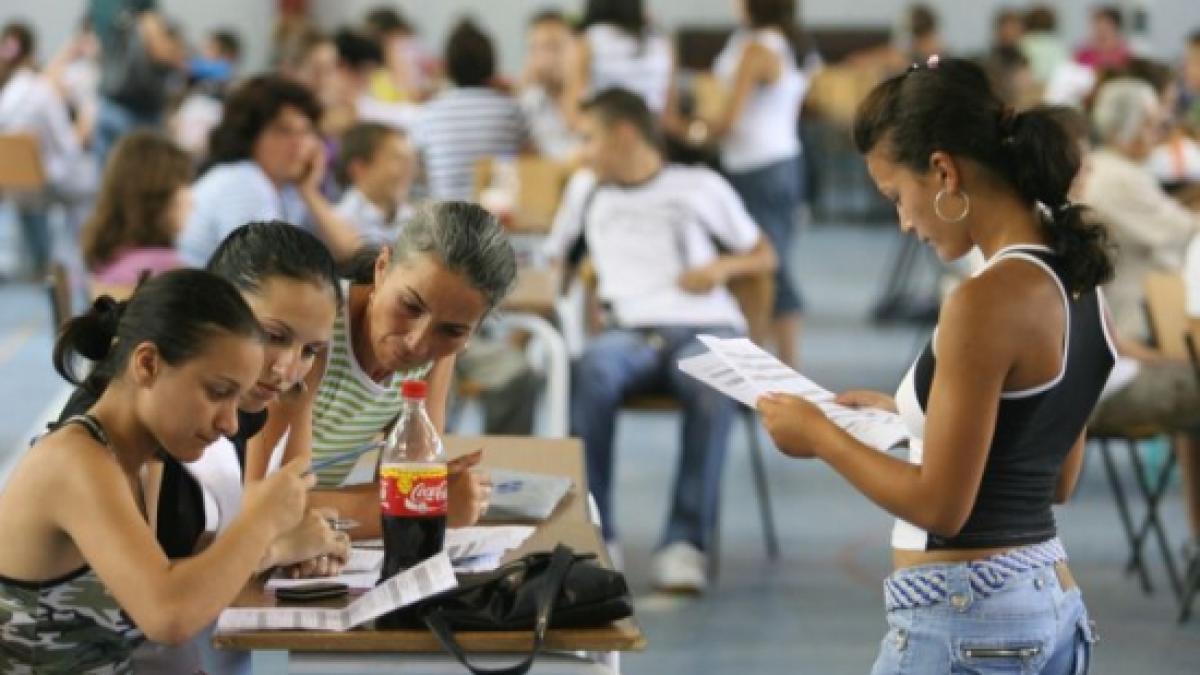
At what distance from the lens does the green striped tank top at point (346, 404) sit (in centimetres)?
322

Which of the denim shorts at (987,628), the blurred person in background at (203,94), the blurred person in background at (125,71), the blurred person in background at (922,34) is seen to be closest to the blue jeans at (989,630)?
the denim shorts at (987,628)

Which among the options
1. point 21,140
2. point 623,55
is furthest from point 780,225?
point 21,140

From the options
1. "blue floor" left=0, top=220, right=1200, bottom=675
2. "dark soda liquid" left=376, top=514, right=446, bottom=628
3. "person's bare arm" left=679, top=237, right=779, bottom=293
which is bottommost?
"blue floor" left=0, top=220, right=1200, bottom=675

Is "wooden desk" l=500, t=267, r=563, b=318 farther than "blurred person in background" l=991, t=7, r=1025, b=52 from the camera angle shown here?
No

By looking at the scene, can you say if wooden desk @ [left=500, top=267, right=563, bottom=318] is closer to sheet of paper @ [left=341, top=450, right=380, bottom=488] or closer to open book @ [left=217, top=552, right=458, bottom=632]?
sheet of paper @ [left=341, top=450, right=380, bottom=488]

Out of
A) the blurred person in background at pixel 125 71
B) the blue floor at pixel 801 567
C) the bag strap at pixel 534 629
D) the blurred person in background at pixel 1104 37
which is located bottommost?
the blue floor at pixel 801 567

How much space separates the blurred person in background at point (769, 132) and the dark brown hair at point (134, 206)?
10.2 ft

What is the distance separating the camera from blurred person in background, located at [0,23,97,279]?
35.0 ft

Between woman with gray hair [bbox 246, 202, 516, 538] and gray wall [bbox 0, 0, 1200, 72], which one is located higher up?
gray wall [bbox 0, 0, 1200, 72]

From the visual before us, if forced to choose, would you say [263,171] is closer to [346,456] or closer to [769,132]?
[346,456]

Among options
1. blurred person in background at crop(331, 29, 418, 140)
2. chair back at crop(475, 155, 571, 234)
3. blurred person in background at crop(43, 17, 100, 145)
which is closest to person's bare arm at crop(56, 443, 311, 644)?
chair back at crop(475, 155, 571, 234)

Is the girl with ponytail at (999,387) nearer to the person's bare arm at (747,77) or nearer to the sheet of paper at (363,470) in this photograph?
the sheet of paper at (363,470)

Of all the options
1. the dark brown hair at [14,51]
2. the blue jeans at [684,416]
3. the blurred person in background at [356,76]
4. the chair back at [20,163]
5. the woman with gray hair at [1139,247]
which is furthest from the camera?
the dark brown hair at [14,51]

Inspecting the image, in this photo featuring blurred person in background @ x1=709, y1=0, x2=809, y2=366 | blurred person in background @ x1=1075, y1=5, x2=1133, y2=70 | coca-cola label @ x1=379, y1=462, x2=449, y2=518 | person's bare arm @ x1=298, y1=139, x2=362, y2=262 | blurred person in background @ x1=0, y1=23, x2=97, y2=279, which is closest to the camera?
coca-cola label @ x1=379, y1=462, x2=449, y2=518
